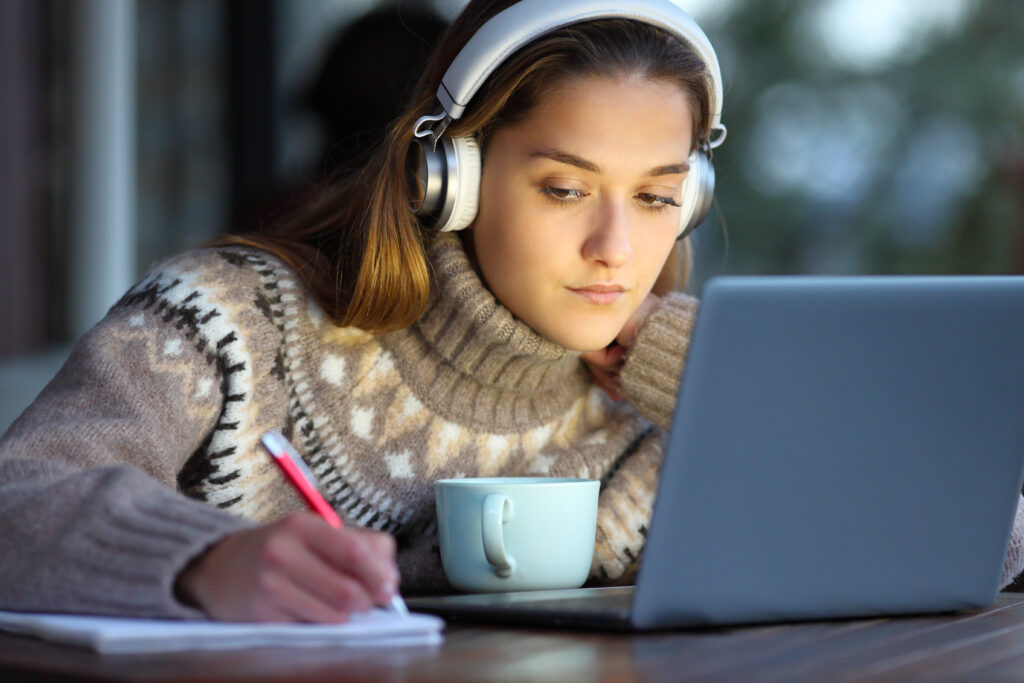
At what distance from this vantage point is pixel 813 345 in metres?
0.68

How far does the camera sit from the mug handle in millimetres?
868

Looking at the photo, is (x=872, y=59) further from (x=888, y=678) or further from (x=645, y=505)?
(x=888, y=678)

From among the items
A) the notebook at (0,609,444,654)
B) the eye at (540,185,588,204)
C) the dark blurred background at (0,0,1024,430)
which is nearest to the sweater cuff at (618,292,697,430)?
the eye at (540,185,588,204)

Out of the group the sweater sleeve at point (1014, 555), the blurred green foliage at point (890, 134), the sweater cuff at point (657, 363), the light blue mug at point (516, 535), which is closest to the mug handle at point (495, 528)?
the light blue mug at point (516, 535)

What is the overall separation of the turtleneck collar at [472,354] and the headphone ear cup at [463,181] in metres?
0.05

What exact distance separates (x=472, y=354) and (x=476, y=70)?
0.95 ft

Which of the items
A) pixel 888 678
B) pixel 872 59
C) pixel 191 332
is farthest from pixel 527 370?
pixel 872 59

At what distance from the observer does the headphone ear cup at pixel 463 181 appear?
1100 millimetres

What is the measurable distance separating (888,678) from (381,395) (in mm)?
671

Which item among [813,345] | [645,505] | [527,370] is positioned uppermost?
[813,345]

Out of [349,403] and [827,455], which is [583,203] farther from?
[827,455]

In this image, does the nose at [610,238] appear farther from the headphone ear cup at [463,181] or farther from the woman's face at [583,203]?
the headphone ear cup at [463,181]

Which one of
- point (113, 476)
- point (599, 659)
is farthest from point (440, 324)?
point (599, 659)

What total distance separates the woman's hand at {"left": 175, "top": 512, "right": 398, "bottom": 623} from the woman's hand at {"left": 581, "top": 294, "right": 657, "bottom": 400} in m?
0.62
